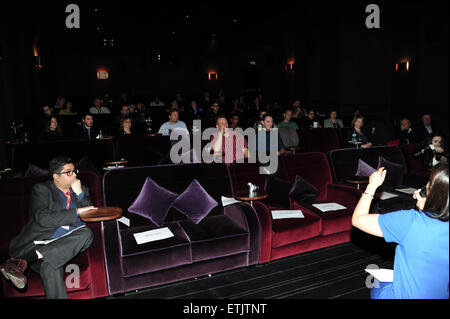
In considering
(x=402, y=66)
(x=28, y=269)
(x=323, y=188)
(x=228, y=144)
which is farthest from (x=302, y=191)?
(x=402, y=66)

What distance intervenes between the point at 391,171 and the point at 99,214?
398 centimetres

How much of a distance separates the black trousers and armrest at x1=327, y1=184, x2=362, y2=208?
3114mm

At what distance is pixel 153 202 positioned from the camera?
3.49m

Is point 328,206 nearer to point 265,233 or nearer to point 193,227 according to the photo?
point 265,233

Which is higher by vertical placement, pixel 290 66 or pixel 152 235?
pixel 290 66

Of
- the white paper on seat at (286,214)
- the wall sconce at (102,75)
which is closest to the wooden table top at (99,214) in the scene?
the white paper on seat at (286,214)

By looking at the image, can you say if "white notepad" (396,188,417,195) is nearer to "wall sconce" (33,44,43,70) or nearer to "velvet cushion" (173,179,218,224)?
"velvet cushion" (173,179,218,224)

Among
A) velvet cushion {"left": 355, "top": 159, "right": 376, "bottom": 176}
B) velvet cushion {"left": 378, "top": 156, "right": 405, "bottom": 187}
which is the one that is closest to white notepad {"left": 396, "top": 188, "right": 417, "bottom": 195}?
velvet cushion {"left": 378, "top": 156, "right": 405, "bottom": 187}

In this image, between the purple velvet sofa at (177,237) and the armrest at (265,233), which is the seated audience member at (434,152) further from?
the purple velvet sofa at (177,237)

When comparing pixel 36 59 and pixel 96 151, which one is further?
pixel 36 59

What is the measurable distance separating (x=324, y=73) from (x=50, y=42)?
12755mm

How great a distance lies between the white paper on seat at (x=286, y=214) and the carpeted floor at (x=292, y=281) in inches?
18.7

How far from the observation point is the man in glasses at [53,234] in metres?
2.50
